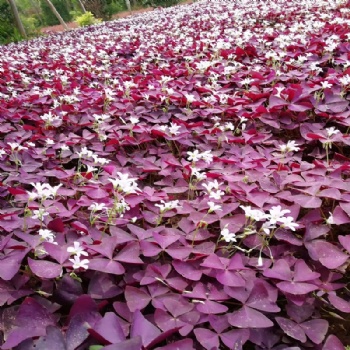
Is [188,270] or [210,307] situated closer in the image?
[210,307]

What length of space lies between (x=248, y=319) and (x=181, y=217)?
56 cm

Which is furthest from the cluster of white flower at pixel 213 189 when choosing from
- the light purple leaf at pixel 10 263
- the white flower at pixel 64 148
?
the white flower at pixel 64 148

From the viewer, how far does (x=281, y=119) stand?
1912 millimetres

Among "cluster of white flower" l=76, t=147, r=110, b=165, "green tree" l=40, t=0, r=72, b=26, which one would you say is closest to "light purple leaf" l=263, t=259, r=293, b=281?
"cluster of white flower" l=76, t=147, r=110, b=165

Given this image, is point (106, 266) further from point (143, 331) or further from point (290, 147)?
point (290, 147)

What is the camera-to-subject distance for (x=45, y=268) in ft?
3.31

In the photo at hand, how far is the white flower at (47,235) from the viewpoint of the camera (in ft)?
3.55

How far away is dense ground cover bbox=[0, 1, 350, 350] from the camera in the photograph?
0.93m

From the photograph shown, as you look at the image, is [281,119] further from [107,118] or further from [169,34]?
[169,34]

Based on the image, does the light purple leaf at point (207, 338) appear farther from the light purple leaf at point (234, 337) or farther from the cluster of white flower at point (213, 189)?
the cluster of white flower at point (213, 189)

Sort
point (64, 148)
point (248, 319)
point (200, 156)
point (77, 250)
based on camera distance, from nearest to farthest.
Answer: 1. point (248, 319)
2. point (77, 250)
3. point (200, 156)
4. point (64, 148)

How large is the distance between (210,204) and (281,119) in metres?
0.91

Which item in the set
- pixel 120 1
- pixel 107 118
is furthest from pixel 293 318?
pixel 120 1

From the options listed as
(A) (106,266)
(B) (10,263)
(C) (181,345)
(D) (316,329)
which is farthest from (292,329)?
(B) (10,263)
